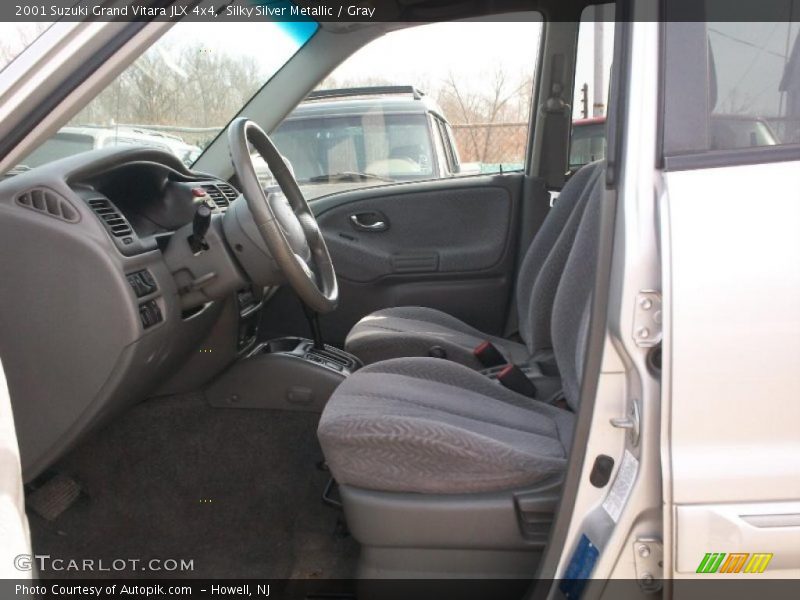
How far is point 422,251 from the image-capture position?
2967 millimetres

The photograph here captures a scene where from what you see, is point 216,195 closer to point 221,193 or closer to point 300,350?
point 221,193

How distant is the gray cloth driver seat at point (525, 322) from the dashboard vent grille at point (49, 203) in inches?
35.4

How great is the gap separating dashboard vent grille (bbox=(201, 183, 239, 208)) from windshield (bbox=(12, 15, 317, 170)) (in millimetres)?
157

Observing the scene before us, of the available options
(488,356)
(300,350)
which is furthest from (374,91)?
(488,356)

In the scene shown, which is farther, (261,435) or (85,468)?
(261,435)

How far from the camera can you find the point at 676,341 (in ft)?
3.41

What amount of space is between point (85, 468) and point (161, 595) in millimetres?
377

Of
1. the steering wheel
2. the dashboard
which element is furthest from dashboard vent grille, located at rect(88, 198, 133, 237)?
the steering wheel

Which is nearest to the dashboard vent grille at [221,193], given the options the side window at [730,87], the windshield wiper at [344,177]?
the windshield wiper at [344,177]

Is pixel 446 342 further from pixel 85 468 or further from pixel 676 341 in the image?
pixel 676 341

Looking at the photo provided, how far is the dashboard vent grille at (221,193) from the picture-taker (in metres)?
2.10

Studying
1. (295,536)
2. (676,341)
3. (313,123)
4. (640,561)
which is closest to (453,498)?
(640,561)

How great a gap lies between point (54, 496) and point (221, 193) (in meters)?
0.85

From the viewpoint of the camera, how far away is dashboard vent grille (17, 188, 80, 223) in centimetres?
159
